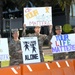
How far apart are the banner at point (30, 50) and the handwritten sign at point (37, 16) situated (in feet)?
2.23

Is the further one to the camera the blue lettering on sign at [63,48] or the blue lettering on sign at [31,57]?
the blue lettering on sign at [63,48]

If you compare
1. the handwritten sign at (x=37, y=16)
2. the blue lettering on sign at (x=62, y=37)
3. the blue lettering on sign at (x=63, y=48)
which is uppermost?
the handwritten sign at (x=37, y=16)

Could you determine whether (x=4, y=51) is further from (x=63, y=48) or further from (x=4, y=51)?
(x=63, y=48)

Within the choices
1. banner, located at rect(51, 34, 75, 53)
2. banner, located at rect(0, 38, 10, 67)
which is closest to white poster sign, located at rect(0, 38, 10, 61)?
banner, located at rect(0, 38, 10, 67)

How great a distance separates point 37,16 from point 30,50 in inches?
49.2

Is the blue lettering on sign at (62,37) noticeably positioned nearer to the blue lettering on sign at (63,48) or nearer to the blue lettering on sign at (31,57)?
the blue lettering on sign at (63,48)

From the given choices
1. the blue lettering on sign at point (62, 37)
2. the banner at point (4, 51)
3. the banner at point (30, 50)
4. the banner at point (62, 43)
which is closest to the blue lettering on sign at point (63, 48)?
the banner at point (62, 43)

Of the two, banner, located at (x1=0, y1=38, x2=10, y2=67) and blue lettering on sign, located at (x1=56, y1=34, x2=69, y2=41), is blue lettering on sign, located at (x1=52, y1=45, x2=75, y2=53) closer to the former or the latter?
blue lettering on sign, located at (x1=56, y1=34, x2=69, y2=41)

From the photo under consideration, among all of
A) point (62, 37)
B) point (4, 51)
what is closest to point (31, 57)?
point (4, 51)

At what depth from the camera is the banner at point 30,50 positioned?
8609 millimetres

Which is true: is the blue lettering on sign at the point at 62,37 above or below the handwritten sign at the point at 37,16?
below

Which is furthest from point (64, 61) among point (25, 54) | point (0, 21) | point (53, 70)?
point (0, 21)

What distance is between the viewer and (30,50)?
8.73m

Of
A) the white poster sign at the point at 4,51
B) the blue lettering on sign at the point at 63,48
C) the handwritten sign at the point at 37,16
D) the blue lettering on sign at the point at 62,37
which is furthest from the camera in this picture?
the blue lettering on sign at the point at 62,37
